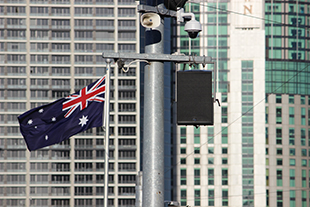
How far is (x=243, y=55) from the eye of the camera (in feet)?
552

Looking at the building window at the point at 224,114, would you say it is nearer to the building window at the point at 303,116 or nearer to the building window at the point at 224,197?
the building window at the point at 224,197

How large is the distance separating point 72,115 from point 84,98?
0.53 m

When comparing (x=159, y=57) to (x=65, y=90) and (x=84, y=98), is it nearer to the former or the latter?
(x=84, y=98)

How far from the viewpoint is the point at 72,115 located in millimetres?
14820

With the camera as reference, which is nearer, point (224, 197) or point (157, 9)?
point (157, 9)

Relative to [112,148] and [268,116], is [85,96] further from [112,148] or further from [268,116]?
[268,116]

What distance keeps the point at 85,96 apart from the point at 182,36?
15712 cm

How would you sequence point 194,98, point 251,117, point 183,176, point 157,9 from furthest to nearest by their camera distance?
point 251,117
point 183,176
point 194,98
point 157,9

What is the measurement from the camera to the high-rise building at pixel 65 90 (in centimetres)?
15850

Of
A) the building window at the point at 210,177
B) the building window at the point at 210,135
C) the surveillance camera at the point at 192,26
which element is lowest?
the building window at the point at 210,177

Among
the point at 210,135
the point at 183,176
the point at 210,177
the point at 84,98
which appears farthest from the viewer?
the point at 210,135

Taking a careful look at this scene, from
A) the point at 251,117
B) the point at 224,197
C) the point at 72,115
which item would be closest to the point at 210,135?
the point at 251,117

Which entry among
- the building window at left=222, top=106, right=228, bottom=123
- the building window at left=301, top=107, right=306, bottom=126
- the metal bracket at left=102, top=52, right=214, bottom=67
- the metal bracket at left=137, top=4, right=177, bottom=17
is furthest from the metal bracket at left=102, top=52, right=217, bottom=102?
the building window at left=301, top=107, right=306, bottom=126

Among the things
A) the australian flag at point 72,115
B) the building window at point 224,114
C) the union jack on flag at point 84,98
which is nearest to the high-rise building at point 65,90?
the building window at point 224,114
